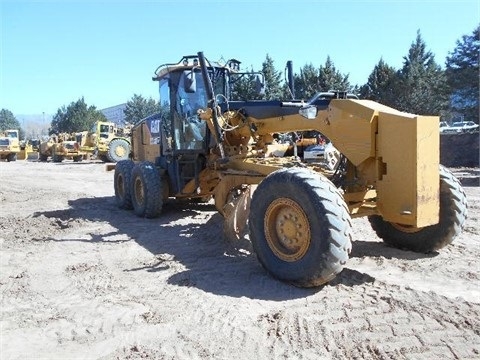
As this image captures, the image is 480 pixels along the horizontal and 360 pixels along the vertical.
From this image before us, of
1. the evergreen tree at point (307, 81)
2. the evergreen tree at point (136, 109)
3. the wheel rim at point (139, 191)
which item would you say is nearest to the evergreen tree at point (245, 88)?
the wheel rim at point (139, 191)

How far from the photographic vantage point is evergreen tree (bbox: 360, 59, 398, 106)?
34.1 metres

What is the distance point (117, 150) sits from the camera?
94.9ft

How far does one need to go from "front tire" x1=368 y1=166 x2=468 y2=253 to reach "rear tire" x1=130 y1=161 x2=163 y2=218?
455 centimetres

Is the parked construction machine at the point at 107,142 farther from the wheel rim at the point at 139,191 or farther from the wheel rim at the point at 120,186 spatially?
the wheel rim at the point at 139,191

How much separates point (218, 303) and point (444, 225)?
9.25 ft

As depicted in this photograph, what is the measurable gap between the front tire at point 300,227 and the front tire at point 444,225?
5.27 ft

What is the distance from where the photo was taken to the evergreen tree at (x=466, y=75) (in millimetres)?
27203

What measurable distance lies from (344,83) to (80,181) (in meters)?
22.8

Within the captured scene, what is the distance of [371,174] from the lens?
5289mm

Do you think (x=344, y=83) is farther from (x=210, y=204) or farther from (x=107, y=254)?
(x=107, y=254)

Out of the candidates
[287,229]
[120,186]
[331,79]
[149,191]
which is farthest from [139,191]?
[331,79]

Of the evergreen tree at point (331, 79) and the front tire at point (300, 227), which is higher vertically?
the evergreen tree at point (331, 79)

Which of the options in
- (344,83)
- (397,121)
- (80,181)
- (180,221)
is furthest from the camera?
(344,83)

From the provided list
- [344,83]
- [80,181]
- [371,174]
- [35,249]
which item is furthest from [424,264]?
[344,83]
